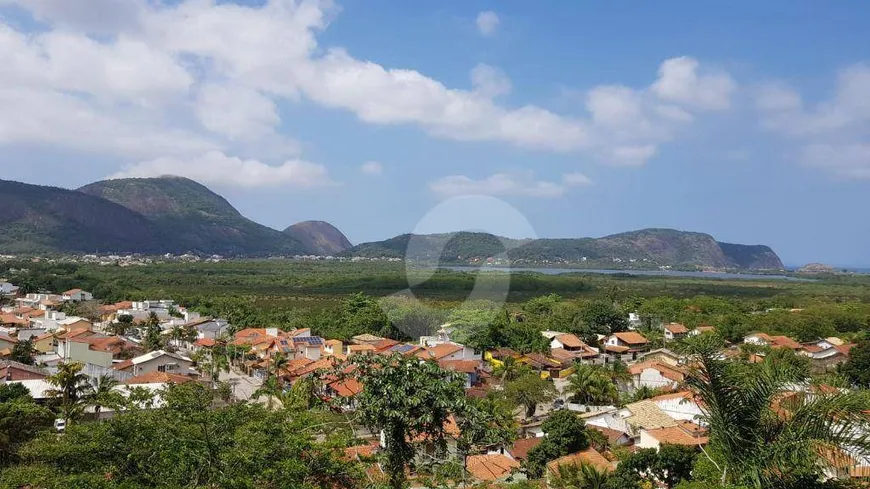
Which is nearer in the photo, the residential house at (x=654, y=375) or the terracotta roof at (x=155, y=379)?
the terracotta roof at (x=155, y=379)

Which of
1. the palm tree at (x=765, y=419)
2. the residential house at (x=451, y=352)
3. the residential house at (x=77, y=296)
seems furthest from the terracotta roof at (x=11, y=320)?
the palm tree at (x=765, y=419)

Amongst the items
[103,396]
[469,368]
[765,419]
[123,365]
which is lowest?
[469,368]

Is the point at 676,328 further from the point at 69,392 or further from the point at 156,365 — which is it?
the point at 69,392

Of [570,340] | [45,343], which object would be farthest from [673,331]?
[45,343]

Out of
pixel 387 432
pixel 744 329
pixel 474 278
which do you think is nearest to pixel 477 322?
pixel 744 329

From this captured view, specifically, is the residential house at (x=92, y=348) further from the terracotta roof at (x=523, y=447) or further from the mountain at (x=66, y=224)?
the mountain at (x=66, y=224)

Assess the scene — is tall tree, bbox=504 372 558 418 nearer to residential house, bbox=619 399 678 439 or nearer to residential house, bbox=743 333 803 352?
residential house, bbox=619 399 678 439

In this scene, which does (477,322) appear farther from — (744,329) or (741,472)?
(741,472)

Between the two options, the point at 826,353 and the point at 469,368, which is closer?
the point at 469,368
